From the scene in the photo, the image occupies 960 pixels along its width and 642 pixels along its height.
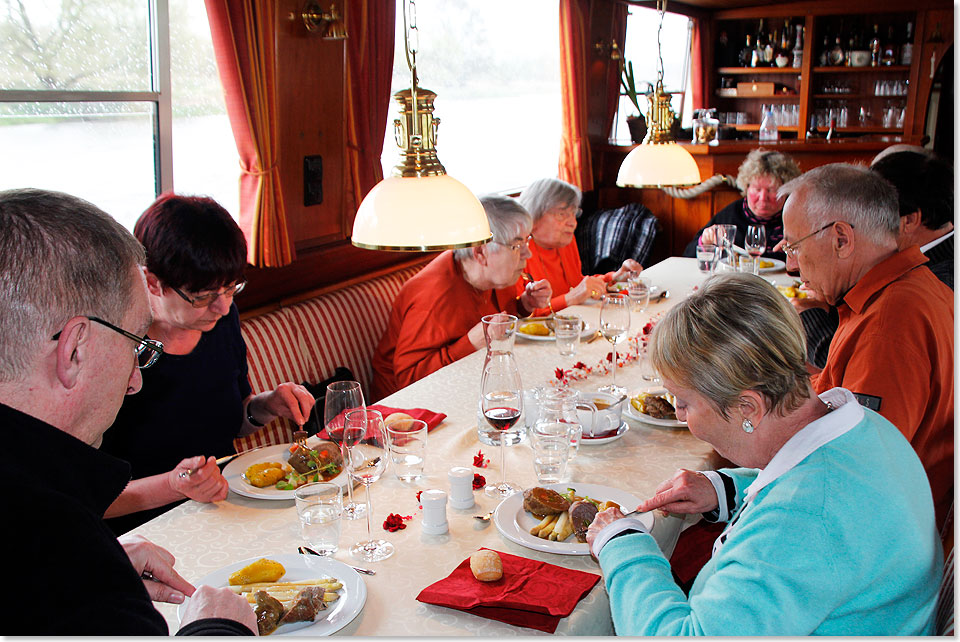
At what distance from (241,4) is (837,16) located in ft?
23.1

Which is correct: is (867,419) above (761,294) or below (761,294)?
below

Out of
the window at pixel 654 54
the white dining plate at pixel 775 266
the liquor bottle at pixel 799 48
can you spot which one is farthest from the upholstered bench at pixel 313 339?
the liquor bottle at pixel 799 48

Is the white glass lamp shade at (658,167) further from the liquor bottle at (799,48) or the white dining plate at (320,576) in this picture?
the liquor bottle at (799,48)

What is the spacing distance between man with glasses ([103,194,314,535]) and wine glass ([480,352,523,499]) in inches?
23.2

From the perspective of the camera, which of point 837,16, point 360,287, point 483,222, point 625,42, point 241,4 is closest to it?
point 483,222

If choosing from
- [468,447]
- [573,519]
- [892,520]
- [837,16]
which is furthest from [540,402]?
[837,16]

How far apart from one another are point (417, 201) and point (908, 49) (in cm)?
768

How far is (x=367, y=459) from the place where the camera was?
1716 mm

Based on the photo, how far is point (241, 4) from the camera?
3.10m

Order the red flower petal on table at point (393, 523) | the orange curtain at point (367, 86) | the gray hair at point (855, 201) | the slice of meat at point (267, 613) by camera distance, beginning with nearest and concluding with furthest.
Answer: the slice of meat at point (267, 613), the red flower petal on table at point (393, 523), the gray hair at point (855, 201), the orange curtain at point (367, 86)

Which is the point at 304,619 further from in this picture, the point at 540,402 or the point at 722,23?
the point at 722,23

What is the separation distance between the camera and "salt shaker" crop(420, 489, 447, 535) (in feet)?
5.45

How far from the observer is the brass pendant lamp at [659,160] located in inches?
134

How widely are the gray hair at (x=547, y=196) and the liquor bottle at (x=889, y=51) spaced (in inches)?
214
